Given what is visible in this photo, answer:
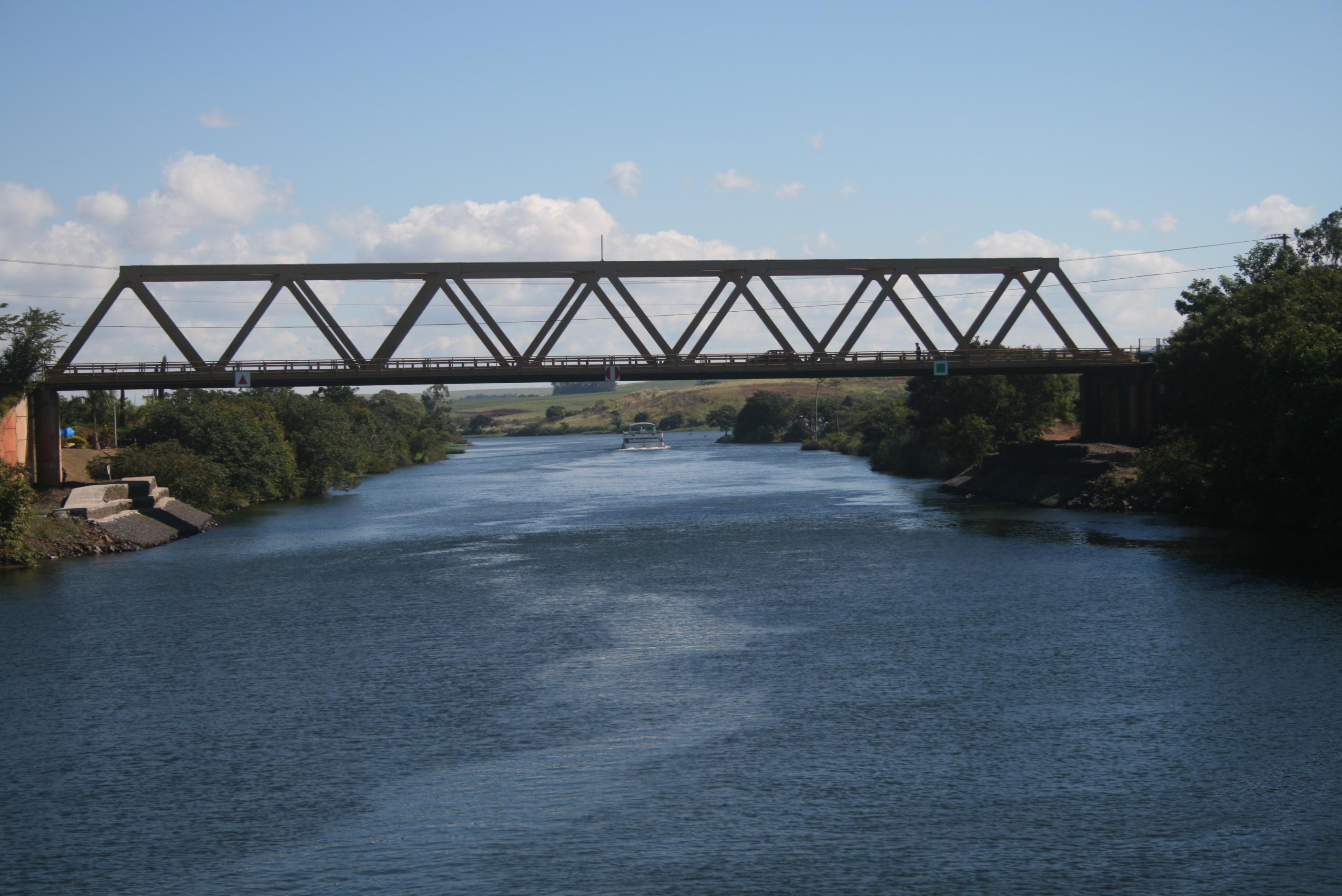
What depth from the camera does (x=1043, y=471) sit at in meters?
76.9

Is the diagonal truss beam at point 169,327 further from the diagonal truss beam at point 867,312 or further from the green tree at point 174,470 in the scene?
the diagonal truss beam at point 867,312

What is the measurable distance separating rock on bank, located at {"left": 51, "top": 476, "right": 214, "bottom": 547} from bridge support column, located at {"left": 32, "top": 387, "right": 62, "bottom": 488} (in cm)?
275

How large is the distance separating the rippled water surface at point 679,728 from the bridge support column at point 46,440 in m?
19.1

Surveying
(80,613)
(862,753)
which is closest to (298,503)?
(80,613)

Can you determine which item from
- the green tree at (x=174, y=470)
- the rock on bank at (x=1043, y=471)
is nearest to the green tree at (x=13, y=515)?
the green tree at (x=174, y=470)

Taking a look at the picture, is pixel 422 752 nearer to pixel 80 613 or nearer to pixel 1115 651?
pixel 1115 651

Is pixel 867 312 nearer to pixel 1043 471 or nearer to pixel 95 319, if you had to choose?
pixel 1043 471

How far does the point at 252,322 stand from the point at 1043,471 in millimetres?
49362

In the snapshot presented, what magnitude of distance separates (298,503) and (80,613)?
50888mm

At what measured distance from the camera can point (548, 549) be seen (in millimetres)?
54281

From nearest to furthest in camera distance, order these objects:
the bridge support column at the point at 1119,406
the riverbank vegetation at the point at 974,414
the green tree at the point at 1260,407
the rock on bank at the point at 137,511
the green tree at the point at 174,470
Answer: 1. the green tree at the point at 1260,407
2. the rock on bank at the point at 137,511
3. the green tree at the point at 174,470
4. the bridge support column at the point at 1119,406
5. the riverbank vegetation at the point at 974,414

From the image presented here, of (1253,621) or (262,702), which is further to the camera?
(1253,621)

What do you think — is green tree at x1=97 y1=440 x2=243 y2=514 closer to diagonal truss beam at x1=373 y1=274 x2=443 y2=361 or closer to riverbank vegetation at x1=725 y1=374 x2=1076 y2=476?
diagonal truss beam at x1=373 y1=274 x2=443 y2=361

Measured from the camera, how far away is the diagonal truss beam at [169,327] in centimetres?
6650
